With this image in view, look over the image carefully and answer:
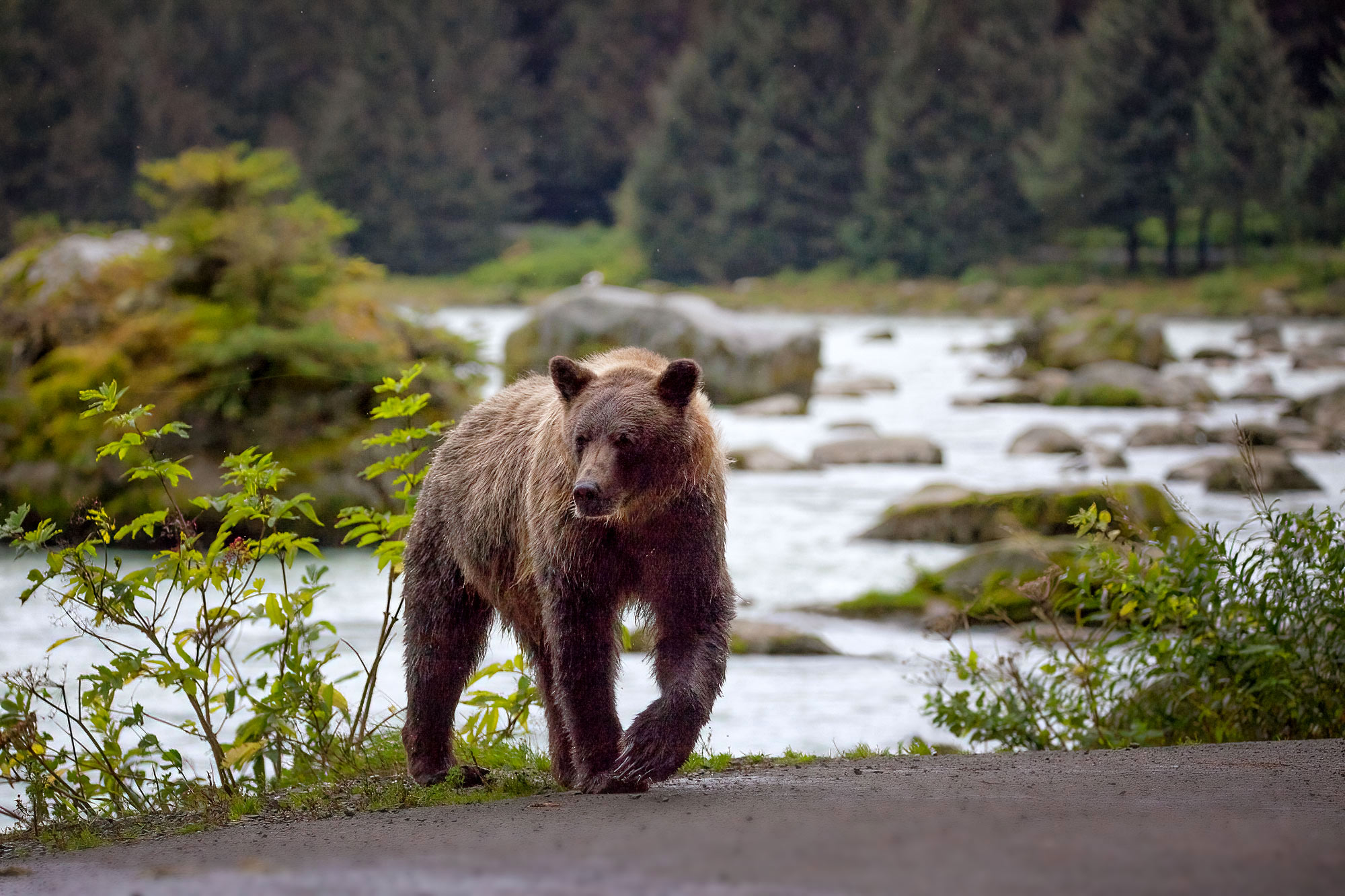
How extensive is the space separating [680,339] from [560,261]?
25649mm

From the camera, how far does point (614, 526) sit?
386cm

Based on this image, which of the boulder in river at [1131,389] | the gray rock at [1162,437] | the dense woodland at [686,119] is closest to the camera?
the gray rock at [1162,437]

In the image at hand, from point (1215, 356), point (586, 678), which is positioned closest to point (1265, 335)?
point (1215, 356)

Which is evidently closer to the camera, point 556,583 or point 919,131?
point 556,583

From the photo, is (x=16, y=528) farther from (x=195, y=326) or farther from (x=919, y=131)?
(x=919, y=131)

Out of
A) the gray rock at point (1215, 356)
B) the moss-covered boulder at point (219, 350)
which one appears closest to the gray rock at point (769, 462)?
the moss-covered boulder at point (219, 350)

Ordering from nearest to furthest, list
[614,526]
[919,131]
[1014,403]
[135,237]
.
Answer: [614,526]
[135,237]
[1014,403]
[919,131]

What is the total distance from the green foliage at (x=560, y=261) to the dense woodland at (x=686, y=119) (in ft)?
2.73

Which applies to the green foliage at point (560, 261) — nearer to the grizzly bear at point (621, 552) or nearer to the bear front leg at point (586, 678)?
the grizzly bear at point (621, 552)

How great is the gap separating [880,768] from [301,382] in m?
7.80

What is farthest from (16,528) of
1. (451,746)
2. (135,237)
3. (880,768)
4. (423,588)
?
(135,237)

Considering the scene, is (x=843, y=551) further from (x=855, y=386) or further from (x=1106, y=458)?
(x=855, y=386)

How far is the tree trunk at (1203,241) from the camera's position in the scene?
28.3m

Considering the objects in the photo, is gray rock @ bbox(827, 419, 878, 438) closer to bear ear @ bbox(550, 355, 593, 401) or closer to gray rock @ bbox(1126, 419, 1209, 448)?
gray rock @ bbox(1126, 419, 1209, 448)
